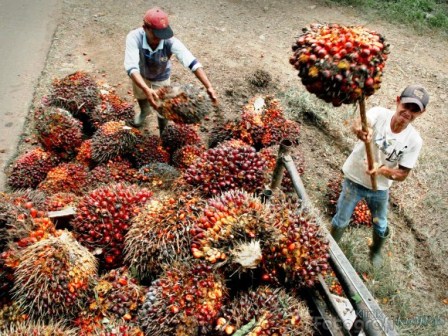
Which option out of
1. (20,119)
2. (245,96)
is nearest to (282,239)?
(245,96)

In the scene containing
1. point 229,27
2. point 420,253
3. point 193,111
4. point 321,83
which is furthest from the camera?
point 229,27

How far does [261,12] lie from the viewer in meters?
8.70

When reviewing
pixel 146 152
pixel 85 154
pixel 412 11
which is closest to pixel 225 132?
pixel 146 152

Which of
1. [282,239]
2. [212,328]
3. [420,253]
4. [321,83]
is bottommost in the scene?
[420,253]

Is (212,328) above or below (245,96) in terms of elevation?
above

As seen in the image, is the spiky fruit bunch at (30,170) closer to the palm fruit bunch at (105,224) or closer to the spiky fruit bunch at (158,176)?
the spiky fruit bunch at (158,176)

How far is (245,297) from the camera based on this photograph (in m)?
2.39

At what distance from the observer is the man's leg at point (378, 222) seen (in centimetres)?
368

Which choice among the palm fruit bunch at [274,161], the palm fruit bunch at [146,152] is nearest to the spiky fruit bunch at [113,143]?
the palm fruit bunch at [146,152]

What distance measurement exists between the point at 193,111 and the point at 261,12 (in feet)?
18.2

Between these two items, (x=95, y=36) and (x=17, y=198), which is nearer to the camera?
(x=17, y=198)

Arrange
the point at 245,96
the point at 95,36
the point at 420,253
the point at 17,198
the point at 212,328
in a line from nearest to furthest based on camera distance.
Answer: the point at 212,328 < the point at 17,198 < the point at 420,253 < the point at 245,96 < the point at 95,36

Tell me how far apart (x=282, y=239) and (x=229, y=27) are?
6.59 meters

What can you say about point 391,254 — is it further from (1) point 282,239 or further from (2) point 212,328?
(2) point 212,328
